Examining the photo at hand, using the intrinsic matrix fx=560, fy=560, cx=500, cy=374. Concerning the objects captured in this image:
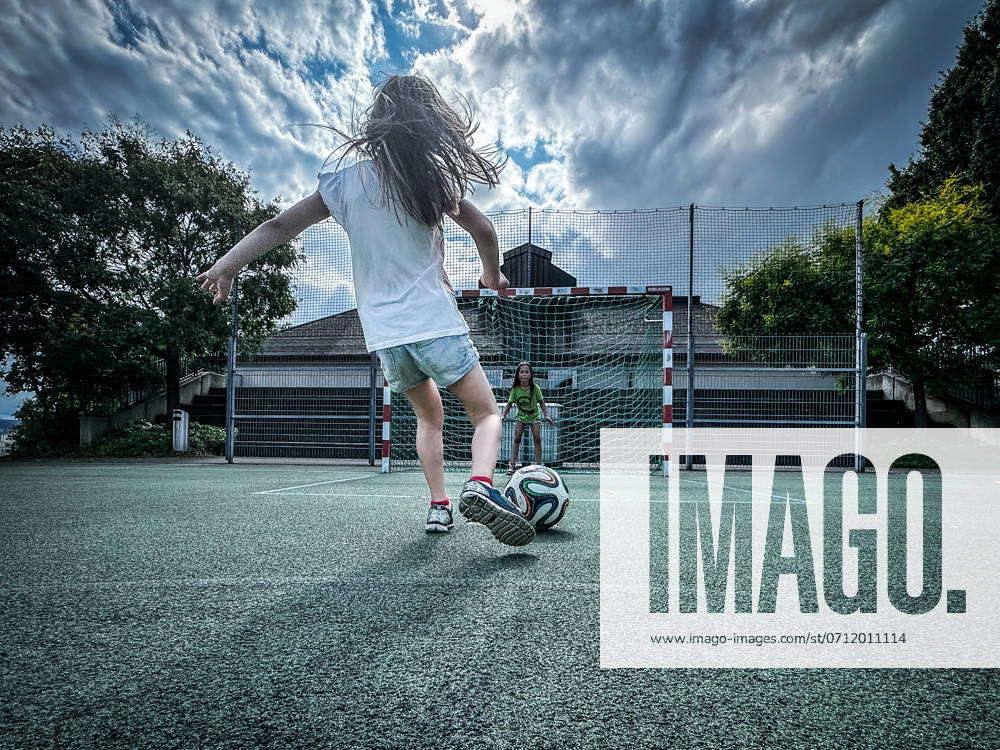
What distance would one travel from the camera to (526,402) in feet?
20.7

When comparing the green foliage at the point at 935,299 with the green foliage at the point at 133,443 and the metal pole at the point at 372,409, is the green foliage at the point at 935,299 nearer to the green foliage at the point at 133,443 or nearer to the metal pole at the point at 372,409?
the metal pole at the point at 372,409

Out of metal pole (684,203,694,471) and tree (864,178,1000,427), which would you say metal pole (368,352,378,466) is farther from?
tree (864,178,1000,427)

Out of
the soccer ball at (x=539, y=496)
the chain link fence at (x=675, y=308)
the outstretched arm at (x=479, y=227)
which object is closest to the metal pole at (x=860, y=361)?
the chain link fence at (x=675, y=308)

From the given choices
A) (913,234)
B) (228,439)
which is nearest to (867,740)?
(228,439)

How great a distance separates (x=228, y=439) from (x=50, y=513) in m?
6.41

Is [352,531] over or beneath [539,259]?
beneath

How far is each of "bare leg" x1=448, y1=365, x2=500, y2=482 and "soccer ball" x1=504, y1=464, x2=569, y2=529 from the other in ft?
1.57

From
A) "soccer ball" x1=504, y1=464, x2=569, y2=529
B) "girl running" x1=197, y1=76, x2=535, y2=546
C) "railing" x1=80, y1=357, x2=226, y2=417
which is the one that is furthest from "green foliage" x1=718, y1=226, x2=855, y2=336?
"railing" x1=80, y1=357, x2=226, y2=417

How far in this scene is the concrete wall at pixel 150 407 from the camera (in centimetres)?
1134

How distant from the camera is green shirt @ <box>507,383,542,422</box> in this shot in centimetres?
629

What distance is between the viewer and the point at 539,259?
9227 millimetres

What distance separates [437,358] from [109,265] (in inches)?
463

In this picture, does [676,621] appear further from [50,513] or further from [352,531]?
[50,513]

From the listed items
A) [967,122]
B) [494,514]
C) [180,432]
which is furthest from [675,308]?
[967,122]
